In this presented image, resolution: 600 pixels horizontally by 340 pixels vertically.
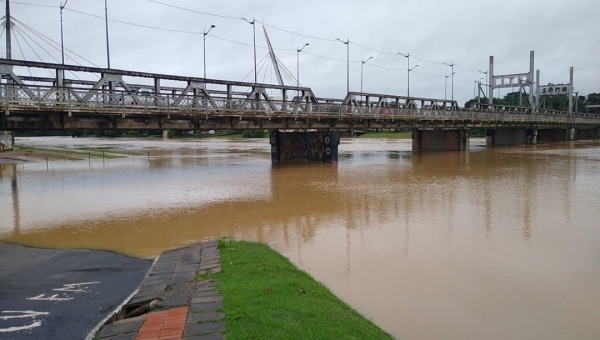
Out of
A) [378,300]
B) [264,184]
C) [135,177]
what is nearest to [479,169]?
[264,184]

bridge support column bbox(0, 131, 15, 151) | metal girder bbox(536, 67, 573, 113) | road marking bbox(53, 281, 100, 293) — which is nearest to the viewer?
road marking bbox(53, 281, 100, 293)

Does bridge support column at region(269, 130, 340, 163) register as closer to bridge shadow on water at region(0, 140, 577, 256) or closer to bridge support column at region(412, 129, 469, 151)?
bridge shadow on water at region(0, 140, 577, 256)

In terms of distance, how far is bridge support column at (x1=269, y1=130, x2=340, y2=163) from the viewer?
4597 centimetres

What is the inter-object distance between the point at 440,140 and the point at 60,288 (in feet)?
209

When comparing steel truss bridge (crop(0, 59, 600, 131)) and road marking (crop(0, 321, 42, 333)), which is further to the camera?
steel truss bridge (crop(0, 59, 600, 131))

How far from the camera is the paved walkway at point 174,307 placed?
6.83 m

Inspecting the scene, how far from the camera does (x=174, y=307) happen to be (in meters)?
7.99

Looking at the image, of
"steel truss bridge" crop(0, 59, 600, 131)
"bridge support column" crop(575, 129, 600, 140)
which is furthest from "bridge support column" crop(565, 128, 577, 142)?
"steel truss bridge" crop(0, 59, 600, 131)

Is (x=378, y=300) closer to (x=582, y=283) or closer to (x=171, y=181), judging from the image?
(x=582, y=283)

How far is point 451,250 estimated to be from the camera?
13.6 m

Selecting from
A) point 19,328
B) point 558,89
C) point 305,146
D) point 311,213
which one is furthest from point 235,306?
point 558,89

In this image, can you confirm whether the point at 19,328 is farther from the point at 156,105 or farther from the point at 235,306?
the point at 156,105

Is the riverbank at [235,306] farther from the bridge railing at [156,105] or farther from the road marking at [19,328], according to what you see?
the bridge railing at [156,105]

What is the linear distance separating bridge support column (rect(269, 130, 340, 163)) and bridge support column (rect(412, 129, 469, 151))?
2564cm
